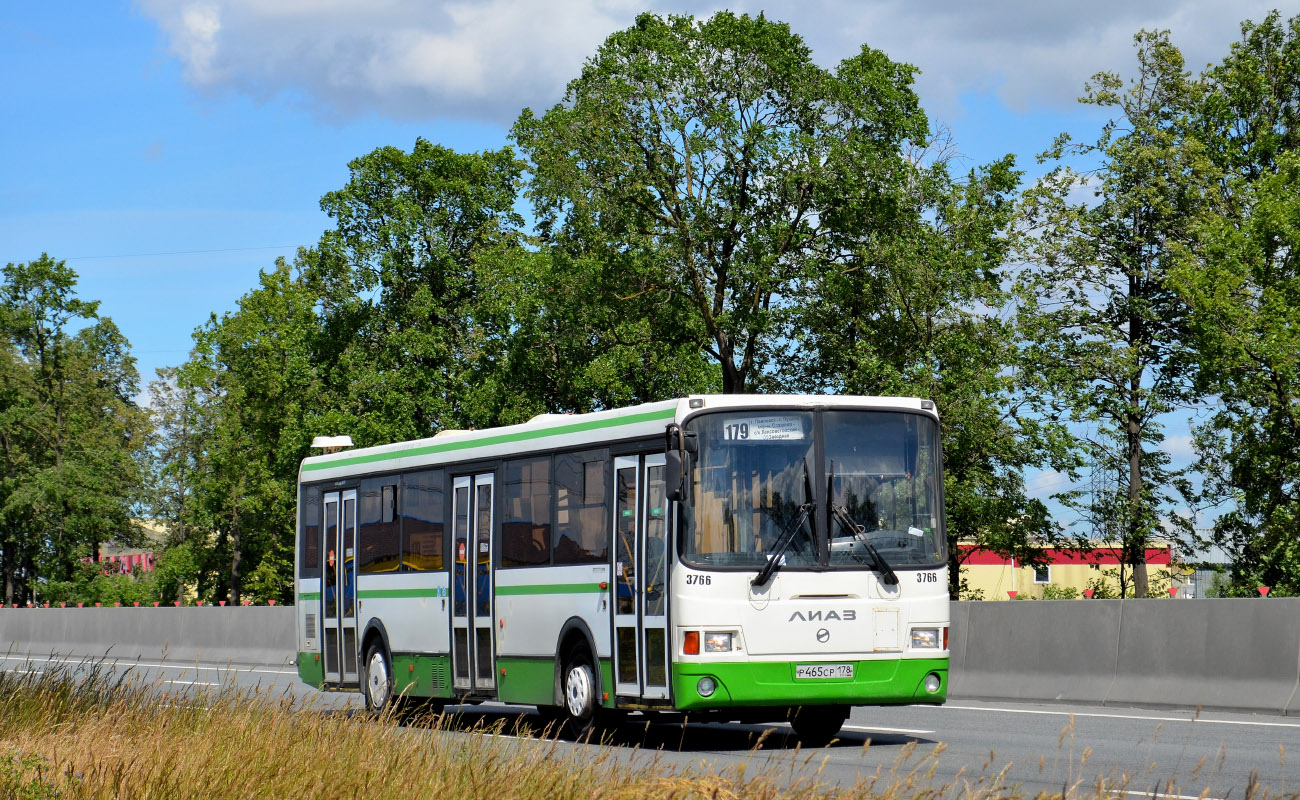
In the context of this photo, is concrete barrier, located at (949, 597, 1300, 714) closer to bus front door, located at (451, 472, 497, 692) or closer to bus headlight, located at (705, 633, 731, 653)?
bus headlight, located at (705, 633, 731, 653)

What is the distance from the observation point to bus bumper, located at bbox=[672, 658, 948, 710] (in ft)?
43.7

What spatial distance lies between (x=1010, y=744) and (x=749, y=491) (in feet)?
9.73

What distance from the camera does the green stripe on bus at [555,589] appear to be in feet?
48.8

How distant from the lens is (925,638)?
46.0 feet

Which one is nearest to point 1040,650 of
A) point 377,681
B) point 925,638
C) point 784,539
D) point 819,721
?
point 819,721

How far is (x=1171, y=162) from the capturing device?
4406 cm

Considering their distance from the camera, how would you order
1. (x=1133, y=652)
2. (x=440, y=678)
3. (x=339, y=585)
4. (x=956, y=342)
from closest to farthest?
(x=440, y=678)
(x=1133, y=652)
(x=339, y=585)
(x=956, y=342)

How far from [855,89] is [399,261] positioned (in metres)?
18.5

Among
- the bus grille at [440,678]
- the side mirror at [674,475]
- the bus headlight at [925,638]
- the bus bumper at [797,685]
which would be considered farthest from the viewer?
the bus grille at [440,678]

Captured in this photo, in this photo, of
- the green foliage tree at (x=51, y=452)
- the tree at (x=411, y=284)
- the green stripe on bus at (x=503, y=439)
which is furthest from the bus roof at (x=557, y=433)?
the green foliage tree at (x=51, y=452)

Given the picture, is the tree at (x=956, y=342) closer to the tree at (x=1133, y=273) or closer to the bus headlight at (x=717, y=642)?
the tree at (x=1133, y=273)

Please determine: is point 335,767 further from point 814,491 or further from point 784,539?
point 814,491

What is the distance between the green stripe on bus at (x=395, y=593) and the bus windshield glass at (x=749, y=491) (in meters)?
4.95

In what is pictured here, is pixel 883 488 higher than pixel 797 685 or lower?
higher
